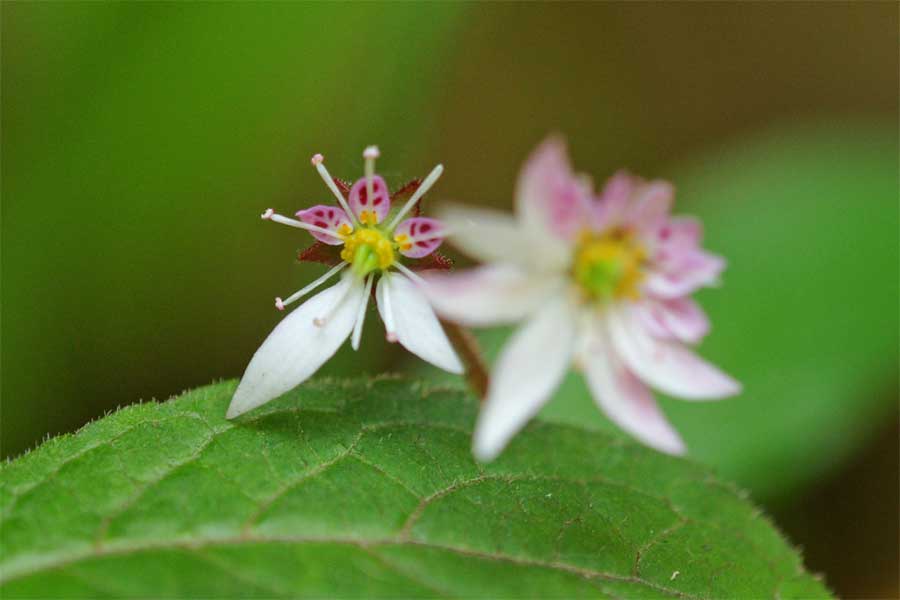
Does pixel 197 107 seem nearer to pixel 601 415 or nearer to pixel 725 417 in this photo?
pixel 601 415

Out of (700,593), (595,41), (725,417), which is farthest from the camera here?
(595,41)

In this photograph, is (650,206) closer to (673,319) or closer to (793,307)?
(673,319)

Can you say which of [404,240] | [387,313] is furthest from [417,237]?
[387,313]

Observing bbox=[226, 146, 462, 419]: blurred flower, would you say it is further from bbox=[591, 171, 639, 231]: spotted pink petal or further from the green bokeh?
the green bokeh

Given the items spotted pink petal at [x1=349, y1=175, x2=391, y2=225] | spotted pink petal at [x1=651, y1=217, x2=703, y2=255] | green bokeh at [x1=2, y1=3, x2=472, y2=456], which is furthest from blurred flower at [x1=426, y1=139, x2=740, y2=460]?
green bokeh at [x1=2, y1=3, x2=472, y2=456]

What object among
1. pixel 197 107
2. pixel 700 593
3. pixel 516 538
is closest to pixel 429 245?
pixel 516 538

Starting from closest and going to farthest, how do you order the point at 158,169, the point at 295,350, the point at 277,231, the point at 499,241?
the point at 499,241 → the point at 295,350 → the point at 158,169 → the point at 277,231
